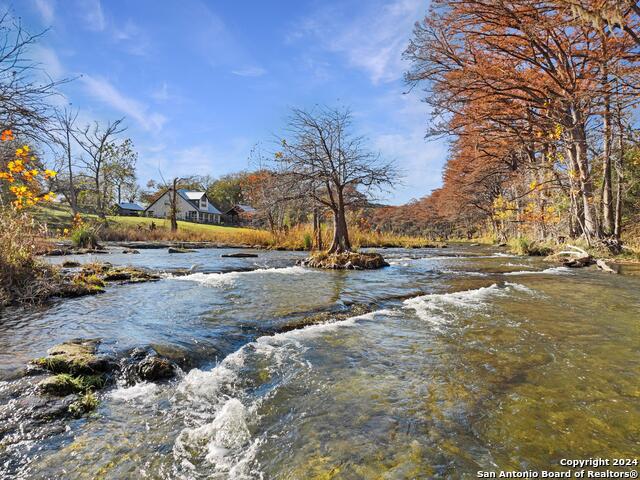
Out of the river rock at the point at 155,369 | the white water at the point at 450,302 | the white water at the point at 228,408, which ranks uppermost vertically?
the river rock at the point at 155,369

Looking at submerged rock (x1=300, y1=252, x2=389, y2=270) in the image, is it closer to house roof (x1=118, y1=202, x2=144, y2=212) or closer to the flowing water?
the flowing water

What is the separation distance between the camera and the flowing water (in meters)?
1.97

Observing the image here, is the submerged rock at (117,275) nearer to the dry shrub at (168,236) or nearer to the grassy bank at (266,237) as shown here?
the grassy bank at (266,237)

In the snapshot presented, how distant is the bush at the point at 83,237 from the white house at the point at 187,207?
45595 mm

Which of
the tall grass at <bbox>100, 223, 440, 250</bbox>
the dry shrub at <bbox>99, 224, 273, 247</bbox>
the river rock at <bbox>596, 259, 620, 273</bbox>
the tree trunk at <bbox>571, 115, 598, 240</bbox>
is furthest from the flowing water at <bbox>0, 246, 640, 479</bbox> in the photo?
the dry shrub at <bbox>99, 224, 273, 247</bbox>

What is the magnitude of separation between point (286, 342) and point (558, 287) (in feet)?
21.3

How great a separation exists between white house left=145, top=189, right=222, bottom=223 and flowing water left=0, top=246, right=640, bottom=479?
5924 cm

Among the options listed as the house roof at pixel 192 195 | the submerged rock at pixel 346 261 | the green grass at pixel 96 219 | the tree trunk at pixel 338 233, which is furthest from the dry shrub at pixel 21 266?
the house roof at pixel 192 195

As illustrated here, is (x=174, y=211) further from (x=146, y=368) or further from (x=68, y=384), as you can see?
(x=68, y=384)

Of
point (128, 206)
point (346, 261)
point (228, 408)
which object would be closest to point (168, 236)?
point (346, 261)

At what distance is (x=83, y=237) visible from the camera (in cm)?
1623

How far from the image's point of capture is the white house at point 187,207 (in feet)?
202

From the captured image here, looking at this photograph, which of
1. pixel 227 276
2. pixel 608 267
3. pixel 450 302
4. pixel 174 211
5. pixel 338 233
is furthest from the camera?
pixel 174 211

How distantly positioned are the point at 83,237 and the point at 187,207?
1884 inches
